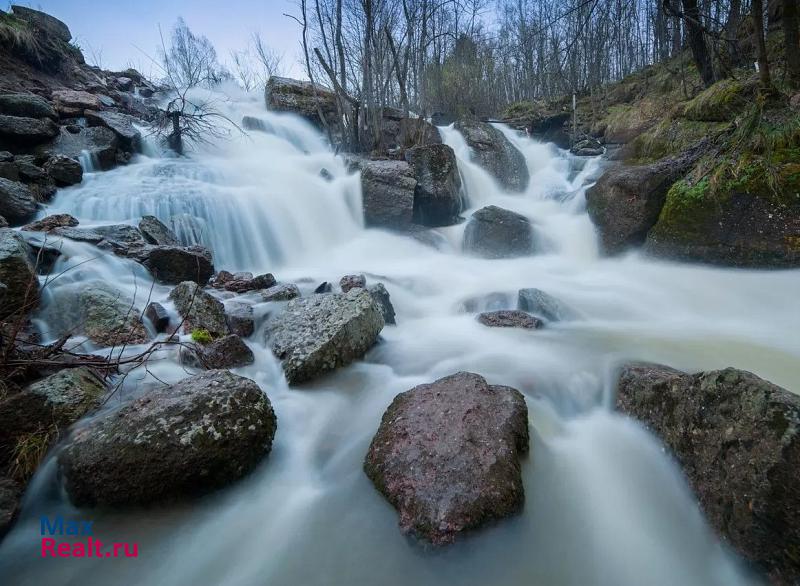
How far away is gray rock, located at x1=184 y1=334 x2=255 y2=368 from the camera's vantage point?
3.41 metres

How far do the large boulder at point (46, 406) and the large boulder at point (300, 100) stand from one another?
48.6ft

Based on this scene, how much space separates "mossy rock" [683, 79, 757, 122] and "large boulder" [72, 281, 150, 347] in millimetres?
8891

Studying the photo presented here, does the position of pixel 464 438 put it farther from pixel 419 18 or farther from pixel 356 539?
pixel 419 18

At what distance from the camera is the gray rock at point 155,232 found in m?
6.36

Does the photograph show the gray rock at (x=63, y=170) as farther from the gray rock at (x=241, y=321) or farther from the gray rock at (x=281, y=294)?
the gray rock at (x=241, y=321)

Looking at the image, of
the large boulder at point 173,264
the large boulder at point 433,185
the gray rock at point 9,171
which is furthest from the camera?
the large boulder at point 433,185

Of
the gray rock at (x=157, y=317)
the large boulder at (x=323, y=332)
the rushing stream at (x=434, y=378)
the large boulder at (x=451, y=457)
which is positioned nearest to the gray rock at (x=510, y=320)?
the rushing stream at (x=434, y=378)

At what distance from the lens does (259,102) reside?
703 inches

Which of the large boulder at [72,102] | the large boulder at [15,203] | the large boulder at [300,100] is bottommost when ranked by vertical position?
the large boulder at [15,203]

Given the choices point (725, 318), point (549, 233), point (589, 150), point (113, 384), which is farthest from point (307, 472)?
point (589, 150)

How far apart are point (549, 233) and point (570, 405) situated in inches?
214

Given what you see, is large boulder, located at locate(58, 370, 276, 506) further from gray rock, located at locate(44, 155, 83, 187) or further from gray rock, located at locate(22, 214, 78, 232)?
gray rock, located at locate(44, 155, 83, 187)

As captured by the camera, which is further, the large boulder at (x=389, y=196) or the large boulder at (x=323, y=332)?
the large boulder at (x=389, y=196)

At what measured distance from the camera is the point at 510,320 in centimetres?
452
